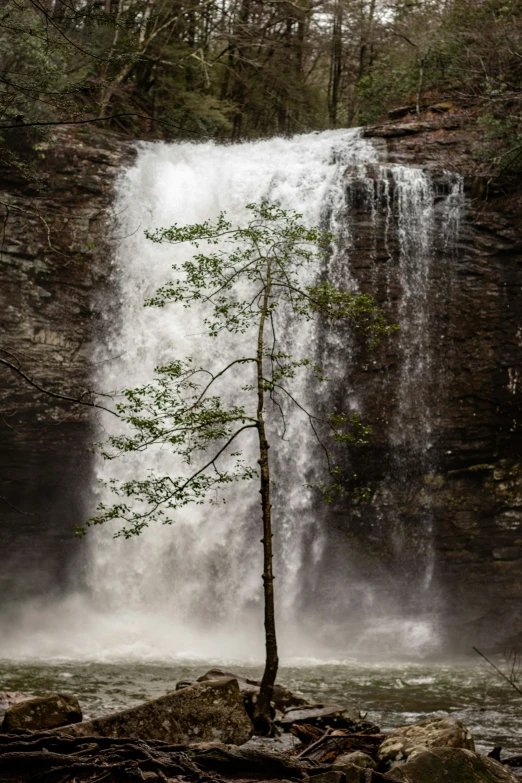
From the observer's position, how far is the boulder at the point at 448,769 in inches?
207

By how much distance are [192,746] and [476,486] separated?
11081 mm

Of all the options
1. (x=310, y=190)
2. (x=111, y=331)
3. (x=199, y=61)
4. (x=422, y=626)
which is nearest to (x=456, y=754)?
(x=422, y=626)

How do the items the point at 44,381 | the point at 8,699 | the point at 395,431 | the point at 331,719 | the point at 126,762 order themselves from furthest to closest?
the point at 395,431, the point at 44,381, the point at 8,699, the point at 331,719, the point at 126,762

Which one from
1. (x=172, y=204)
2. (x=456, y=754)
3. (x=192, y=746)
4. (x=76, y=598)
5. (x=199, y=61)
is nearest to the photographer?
(x=456, y=754)

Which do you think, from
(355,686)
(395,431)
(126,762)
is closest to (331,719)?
(126,762)

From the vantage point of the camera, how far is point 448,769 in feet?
17.4

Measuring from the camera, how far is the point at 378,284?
54.2 feet

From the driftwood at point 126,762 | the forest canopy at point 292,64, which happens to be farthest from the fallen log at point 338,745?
the forest canopy at point 292,64

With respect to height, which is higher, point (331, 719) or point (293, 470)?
point (293, 470)

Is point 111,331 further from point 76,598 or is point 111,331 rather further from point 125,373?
point 76,598

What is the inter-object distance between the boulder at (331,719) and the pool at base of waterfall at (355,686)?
0.63m

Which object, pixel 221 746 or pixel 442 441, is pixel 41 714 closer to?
pixel 221 746

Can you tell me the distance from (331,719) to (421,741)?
5.18 feet

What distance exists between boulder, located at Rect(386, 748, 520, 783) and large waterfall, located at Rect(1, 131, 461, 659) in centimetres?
856
